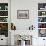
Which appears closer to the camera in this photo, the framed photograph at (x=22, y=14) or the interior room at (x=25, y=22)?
the interior room at (x=25, y=22)

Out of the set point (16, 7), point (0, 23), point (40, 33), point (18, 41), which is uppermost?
point (16, 7)

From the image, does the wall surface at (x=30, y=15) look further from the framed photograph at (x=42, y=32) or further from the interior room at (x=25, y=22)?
the framed photograph at (x=42, y=32)

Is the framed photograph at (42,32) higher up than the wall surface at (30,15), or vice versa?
the wall surface at (30,15)

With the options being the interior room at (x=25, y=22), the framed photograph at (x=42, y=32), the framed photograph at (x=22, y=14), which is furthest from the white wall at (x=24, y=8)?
the framed photograph at (x=42, y=32)

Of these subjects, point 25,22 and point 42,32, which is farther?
point 42,32

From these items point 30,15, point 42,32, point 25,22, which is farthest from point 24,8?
point 42,32

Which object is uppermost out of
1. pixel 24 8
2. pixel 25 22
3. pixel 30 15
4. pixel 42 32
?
pixel 24 8

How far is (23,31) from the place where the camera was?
6027 millimetres

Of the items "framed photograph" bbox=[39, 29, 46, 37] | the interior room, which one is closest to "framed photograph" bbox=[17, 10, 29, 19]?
the interior room

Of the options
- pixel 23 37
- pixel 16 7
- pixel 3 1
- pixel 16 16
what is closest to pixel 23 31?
pixel 23 37

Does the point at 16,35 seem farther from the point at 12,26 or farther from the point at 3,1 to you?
the point at 3,1

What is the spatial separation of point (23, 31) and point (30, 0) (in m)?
1.63

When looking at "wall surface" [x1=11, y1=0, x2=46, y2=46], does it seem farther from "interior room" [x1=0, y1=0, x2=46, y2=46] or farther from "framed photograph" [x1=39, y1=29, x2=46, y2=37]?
"framed photograph" [x1=39, y1=29, x2=46, y2=37]

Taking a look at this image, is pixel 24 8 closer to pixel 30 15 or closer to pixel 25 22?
pixel 30 15
